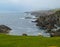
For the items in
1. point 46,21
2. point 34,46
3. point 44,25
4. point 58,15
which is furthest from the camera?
point 58,15

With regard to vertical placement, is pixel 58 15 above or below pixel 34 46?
above

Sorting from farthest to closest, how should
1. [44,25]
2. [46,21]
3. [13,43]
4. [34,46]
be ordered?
[46,21] → [44,25] → [13,43] → [34,46]

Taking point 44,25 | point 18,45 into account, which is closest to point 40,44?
point 18,45

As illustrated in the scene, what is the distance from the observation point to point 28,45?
1512cm

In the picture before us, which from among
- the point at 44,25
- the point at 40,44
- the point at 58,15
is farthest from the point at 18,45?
the point at 58,15

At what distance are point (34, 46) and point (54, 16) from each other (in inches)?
4372

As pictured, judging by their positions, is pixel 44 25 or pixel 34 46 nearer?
pixel 34 46

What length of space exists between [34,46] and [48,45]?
1110 millimetres

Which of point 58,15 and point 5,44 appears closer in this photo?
point 5,44

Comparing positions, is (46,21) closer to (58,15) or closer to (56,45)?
(58,15)

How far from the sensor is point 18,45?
1520 centimetres

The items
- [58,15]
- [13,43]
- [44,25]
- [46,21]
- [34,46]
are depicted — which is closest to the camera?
[34,46]

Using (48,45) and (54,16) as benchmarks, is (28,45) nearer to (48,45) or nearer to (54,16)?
(48,45)

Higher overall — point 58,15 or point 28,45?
point 58,15
